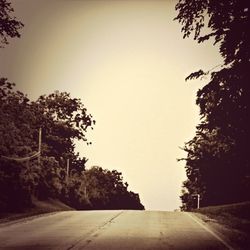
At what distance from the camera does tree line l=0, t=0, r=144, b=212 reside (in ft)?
128

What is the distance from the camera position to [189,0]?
818 inches

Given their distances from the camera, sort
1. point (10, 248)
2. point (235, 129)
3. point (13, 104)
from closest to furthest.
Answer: point (10, 248) → point (235, 129) → point (13, 104)

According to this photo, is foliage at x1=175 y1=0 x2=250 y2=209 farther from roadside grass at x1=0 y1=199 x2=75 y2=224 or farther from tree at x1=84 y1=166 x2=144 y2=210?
tree at x1=84 y1=166 x2=144 y2=210

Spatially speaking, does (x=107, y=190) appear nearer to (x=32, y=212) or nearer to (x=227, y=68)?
(x=32, y=212)

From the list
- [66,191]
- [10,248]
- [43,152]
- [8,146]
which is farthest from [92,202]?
[10,248]

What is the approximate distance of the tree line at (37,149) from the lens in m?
39.0

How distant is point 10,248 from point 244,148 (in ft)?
45.7

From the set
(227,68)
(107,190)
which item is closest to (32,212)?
(227,68)

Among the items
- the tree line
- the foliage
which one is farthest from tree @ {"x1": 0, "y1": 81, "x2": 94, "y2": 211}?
the foliage

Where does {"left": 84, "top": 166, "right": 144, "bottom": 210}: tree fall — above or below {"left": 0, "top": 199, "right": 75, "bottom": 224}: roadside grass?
above

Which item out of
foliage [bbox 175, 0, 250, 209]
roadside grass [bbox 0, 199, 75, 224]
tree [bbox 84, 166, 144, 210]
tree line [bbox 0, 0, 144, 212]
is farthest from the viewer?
tree [bbox 84, 166, 144, 210]

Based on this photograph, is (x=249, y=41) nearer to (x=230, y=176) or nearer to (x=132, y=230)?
(x=132, y=230)

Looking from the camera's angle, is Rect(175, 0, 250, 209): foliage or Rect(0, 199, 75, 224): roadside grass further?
Rect(0, 199, 75, 224): roadside grass

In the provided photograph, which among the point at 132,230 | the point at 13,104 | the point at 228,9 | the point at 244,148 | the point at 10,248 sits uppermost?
the point at 13,104
